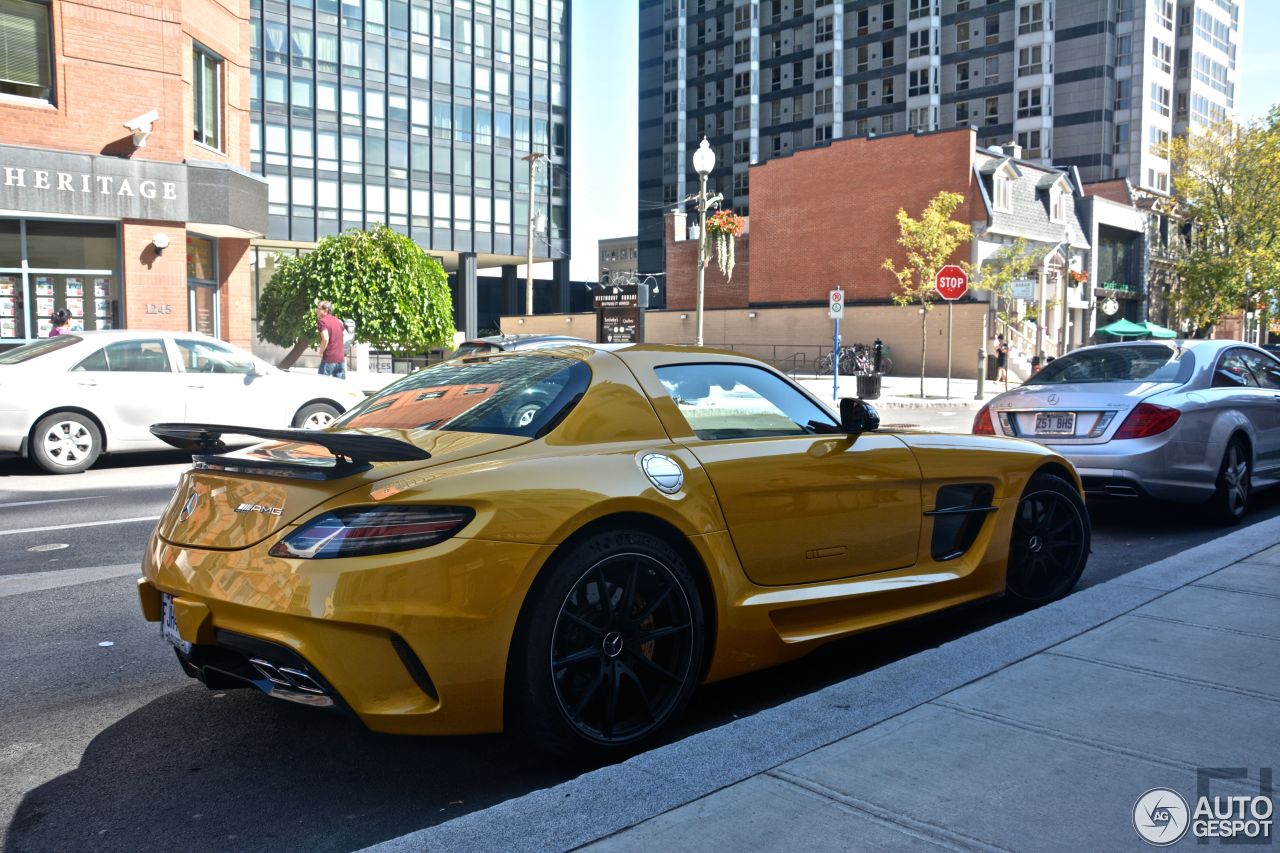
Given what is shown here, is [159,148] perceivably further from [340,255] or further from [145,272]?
[340,255]

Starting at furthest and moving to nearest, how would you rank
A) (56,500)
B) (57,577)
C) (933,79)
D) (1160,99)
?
(933,79)
(1160,99)
(56,500)
(57,577)

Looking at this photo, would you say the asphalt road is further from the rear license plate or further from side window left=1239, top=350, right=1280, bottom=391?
side window left=1239, top=350, right=1280, bottom=391

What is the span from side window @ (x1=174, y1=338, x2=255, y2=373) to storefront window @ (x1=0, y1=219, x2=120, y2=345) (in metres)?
9.31

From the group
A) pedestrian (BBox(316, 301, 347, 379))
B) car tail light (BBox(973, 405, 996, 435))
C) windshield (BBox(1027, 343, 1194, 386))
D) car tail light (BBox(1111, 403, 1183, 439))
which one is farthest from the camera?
pedestrian (BBox(316, 301, 347, 379))

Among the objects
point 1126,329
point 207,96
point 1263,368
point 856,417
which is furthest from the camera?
point 1126,329

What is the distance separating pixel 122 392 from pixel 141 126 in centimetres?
993

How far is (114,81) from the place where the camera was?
63.6 feet

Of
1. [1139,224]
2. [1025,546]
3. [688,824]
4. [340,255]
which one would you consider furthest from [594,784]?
[1139,224]

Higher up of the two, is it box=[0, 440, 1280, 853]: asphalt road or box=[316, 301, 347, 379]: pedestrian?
box=[316, 301, 347, 379]: pedestrian

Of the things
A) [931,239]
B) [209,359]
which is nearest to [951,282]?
[931,239]

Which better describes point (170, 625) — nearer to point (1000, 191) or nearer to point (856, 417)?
point (856, 417)

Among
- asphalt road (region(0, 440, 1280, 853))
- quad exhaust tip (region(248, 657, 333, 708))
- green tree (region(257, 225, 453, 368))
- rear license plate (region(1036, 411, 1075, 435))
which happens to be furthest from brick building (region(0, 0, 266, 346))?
quad exhaust tip (region(248, 657, 333, 708))

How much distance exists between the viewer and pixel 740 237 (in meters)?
59.2

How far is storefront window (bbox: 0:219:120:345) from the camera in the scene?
64.1 feet
